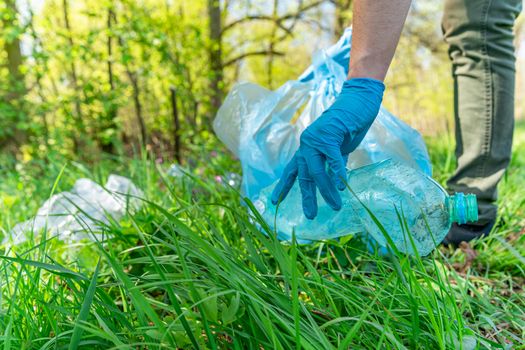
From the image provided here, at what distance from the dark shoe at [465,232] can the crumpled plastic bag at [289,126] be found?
0.85 feet

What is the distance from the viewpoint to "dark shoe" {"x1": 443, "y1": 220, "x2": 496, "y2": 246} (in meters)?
1.72

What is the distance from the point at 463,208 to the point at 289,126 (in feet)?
2.92

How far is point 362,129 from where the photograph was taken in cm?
137

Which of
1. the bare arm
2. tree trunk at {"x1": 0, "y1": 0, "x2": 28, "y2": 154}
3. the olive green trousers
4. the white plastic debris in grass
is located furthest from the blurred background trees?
the bare arm

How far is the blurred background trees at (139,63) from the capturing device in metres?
4.73

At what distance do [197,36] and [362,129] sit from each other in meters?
4.44

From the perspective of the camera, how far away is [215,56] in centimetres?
688

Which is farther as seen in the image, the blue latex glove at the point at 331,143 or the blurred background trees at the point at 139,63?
the blurred background trees at the point at 139,63

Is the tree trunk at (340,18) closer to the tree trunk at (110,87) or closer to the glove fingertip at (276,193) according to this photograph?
the tree trunk at (110,87)

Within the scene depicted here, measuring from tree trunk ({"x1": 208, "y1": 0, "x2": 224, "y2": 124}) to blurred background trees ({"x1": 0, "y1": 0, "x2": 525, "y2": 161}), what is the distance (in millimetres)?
16

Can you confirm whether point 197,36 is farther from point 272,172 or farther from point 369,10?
point 369,10

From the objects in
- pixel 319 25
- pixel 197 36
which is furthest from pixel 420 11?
pixel 197 36

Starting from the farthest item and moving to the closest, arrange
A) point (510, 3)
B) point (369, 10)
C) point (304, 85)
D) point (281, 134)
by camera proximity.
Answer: point (304, 85) → point (281, 134) → point (510, 3) → point (369, 10)

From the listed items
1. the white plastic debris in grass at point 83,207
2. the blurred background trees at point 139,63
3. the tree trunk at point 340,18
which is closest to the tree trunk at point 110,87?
the blurred background trees at point 139,63
